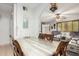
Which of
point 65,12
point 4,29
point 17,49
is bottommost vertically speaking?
point 17,49

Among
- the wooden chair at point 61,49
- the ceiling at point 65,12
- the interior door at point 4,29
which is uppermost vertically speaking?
the ceiling at point 65,12

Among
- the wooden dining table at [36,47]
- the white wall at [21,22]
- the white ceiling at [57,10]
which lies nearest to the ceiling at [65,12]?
the white ceiling at [57,10]

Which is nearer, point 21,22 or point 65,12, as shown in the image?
point 65,12

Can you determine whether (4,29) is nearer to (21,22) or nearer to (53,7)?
(21,22)

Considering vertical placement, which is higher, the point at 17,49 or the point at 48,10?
the point at 48,10

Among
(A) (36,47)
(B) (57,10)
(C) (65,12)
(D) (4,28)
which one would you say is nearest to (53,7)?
(B) (57,10)

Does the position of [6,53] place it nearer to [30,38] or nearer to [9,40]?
[9,40]

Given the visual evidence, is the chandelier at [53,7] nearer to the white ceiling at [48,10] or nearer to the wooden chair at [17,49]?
the white ceiling at [48,10]

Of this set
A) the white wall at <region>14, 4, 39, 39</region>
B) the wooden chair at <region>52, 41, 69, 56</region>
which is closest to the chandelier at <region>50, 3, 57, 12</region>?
the white wall at <region>14, 4, 39, 39</region>

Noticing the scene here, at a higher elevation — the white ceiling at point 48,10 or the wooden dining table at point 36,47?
the white ceiling at point 48,10

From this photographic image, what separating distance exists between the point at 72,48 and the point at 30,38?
1.99 feet

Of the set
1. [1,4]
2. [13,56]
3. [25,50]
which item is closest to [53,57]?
[25,50]

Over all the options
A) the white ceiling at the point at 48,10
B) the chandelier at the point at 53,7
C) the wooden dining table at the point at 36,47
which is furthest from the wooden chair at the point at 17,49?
the chandelier at the point at 53,7

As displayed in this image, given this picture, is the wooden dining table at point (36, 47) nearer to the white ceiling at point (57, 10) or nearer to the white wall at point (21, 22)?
the white wall at point (21, 22)
